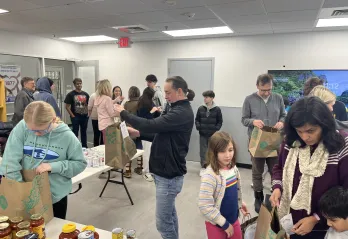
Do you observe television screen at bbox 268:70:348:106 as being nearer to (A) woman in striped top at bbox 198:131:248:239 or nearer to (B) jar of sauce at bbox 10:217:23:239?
(A) woman in striped top at bbox 198:131:248:239

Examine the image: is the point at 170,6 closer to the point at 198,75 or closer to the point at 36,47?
the point at 198,75

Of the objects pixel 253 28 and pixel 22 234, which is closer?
pixel 22 234

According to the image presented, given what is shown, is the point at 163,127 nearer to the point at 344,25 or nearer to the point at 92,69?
the point at 344,25

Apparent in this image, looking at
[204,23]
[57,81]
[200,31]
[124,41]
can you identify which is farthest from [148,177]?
[57,81]

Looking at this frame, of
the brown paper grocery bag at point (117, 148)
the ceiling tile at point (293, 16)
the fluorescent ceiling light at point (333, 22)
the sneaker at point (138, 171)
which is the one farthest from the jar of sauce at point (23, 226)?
the fluorescent ceiling light at point (333, 22)

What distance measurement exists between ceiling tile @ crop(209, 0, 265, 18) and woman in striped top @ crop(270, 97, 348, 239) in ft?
7.22

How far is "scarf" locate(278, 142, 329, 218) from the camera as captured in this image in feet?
4.15

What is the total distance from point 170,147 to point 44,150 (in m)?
0.80

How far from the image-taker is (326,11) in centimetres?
340

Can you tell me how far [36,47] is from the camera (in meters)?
5.57

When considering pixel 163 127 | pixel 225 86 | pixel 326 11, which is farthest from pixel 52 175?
pixel 225 86

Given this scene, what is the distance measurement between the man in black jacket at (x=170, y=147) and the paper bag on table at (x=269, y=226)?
0.73 meters

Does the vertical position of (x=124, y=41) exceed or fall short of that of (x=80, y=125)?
it exceeds it

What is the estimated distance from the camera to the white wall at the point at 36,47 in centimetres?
505
